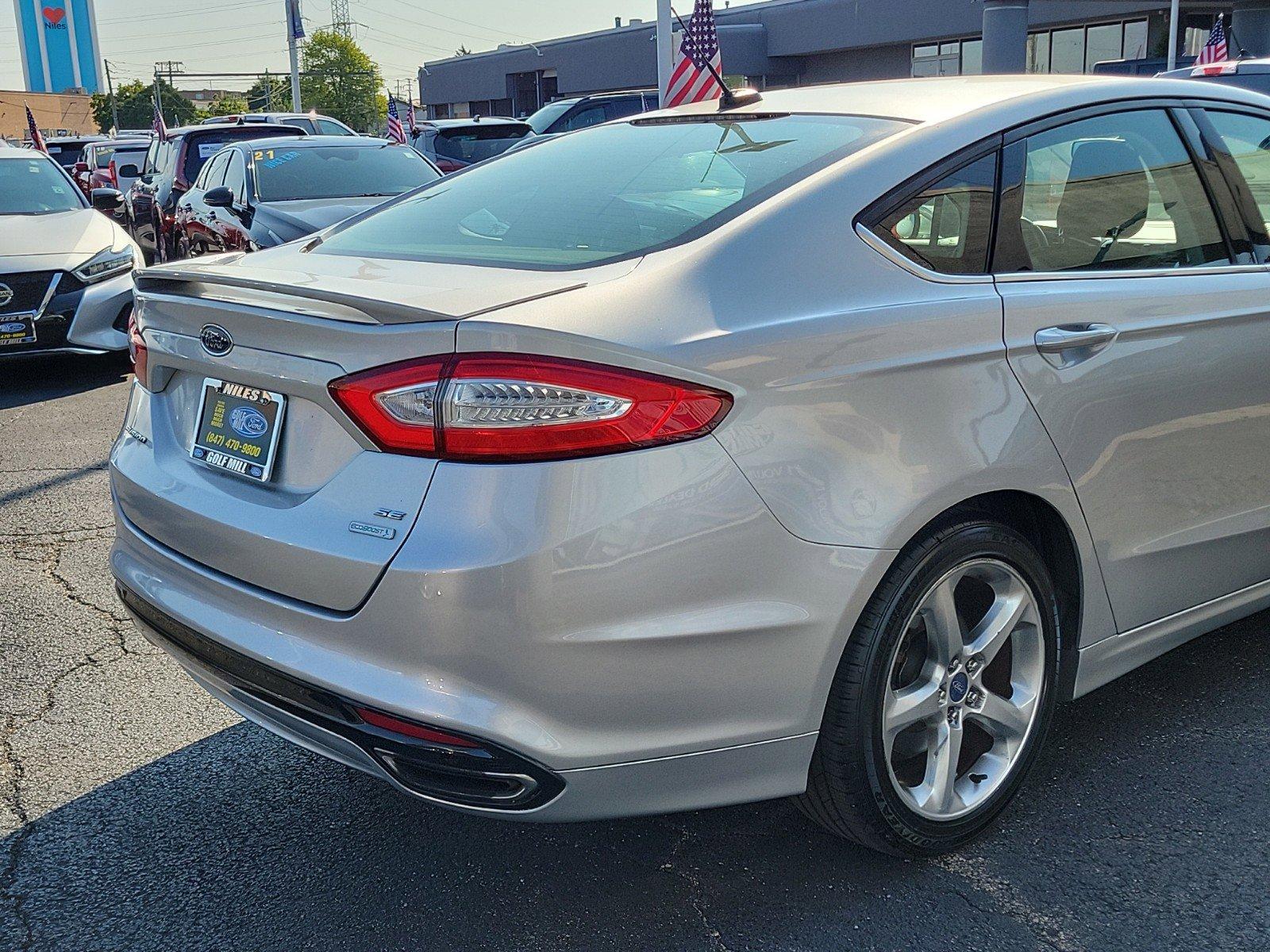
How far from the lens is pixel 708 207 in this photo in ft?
8.77

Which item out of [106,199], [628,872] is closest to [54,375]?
[106,199]

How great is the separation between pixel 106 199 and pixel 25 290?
85.7 inches

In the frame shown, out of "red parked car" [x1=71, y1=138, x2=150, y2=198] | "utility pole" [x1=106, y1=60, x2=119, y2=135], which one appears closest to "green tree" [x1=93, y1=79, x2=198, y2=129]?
"utility pole" [x1=106, y1=60, x2=119, y2=135]

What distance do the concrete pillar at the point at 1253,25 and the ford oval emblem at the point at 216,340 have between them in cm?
2618

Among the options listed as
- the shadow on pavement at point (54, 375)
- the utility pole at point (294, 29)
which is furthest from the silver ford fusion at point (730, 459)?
the utility pole at point (294, 29)

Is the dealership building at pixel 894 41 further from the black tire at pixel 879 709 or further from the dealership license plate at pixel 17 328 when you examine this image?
the black tire at pixel 879 709

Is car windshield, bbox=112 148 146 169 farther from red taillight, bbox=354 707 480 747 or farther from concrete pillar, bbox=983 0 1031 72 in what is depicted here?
red taillight, bbox=354 707 480 747

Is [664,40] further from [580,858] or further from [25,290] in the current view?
[580,858]

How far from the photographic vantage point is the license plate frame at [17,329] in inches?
316

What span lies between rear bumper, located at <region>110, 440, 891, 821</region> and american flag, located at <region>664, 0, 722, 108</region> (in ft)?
35.4

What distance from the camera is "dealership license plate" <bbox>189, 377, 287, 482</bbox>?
7.97ft

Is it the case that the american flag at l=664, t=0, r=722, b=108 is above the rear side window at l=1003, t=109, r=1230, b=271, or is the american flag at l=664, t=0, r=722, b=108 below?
above

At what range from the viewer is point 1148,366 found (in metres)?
2.90

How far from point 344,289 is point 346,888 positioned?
49.4 inches
